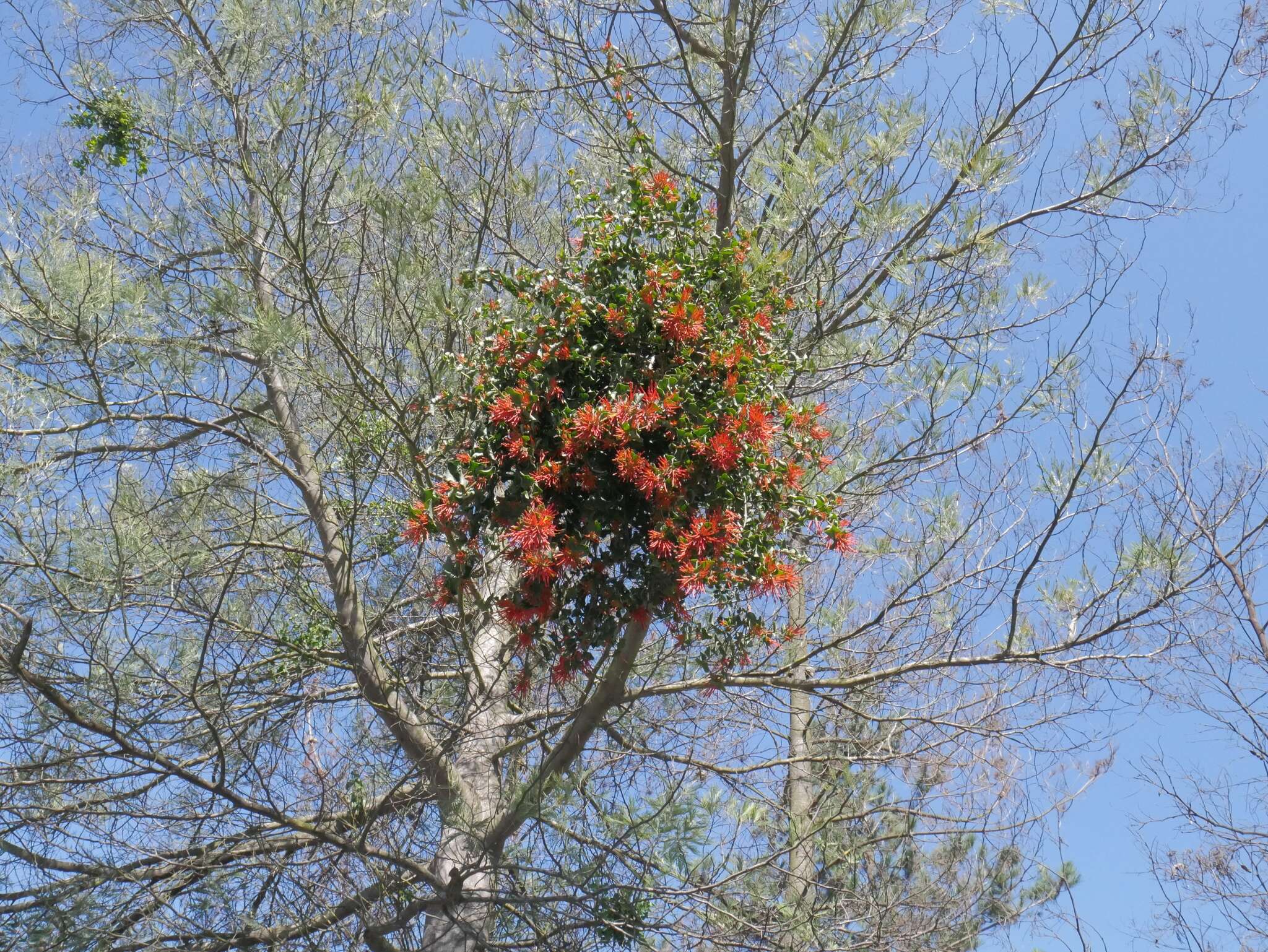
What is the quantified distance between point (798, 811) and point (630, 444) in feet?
9.48

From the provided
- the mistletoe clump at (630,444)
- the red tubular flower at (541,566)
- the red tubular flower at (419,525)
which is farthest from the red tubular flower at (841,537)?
the red tubular flower at (419,525)

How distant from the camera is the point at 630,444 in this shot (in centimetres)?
288

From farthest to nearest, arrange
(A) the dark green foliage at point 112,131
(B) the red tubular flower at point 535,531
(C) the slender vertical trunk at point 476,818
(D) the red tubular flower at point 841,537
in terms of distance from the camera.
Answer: (A) the dark green foliage at point 112,131 → (C) the slender vertical trunk at point 476,818 → (D) the red tubular flower at point 841,537 → (B) the red tubular flower at point 535,531

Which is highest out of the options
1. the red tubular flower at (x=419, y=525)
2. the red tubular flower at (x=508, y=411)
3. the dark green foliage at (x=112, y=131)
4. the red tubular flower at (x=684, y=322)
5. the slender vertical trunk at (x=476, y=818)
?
the dark green foliage at (x=112, y=131)

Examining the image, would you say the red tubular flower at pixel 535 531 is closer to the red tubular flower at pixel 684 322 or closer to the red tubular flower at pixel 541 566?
the red tubular flower at pixel 541 566

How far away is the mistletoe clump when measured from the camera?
2.86 meters

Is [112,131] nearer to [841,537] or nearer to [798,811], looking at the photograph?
[841,537]

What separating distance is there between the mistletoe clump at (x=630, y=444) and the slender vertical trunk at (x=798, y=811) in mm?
662

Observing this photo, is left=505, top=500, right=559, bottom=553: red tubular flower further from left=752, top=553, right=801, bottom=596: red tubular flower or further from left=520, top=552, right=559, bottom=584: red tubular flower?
left=752, top=553, right=801, bottom=596: red tubular flower

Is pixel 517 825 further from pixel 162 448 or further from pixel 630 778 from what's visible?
pixel 162 448

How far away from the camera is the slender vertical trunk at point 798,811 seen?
356cm

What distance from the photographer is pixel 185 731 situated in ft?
14.0

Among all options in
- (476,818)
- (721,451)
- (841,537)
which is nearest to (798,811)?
(476,818)

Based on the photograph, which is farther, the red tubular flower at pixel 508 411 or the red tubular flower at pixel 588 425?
the red tubular flower at pixel 508 411
